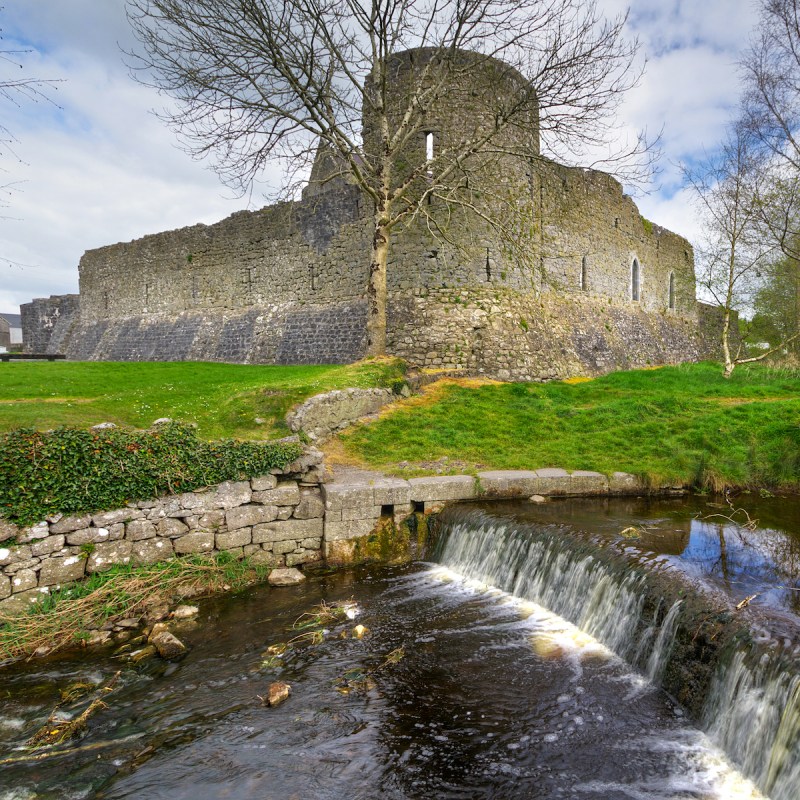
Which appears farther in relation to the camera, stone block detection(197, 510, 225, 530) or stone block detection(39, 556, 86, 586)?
stone block detection(197, 510, 225, 530)

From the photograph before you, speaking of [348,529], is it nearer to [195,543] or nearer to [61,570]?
[195,543]

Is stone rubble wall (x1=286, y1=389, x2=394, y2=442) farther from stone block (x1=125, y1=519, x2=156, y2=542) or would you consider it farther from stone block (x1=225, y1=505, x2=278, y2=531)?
stone block (x1=125, y1=519, x2=156, y2=542)

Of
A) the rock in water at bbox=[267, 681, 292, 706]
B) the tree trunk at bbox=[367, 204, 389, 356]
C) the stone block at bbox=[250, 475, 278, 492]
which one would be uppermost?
the tree trunk at bbox=[367, 204, 389, 356]

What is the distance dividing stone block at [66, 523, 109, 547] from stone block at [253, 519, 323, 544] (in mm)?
1788

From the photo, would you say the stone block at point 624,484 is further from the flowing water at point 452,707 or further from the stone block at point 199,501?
the stone block at point 199,501

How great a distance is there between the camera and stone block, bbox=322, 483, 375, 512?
755 cm

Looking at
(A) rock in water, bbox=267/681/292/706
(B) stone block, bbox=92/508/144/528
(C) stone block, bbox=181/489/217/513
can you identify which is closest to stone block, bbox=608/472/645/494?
(A) rock in water, bbox=267/681/292/706

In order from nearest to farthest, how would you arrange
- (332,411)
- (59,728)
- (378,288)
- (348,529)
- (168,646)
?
(59,728)
(168,646)
(348,529)
(332,411)
(378,288)

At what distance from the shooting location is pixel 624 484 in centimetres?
835

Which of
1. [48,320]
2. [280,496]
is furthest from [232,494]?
[48,320]

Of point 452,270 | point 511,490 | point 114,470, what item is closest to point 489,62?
point 452,270

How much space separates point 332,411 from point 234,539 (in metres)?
4.09

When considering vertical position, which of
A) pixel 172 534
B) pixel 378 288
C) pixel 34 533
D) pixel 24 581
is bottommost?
pixel 24 581

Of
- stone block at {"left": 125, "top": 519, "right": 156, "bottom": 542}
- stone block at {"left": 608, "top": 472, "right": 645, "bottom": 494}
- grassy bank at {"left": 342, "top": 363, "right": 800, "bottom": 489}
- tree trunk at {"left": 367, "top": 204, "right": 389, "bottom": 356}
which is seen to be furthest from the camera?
tree trunk at {"left": 367, "top": 204, "right": 389, "bottom": 356}
